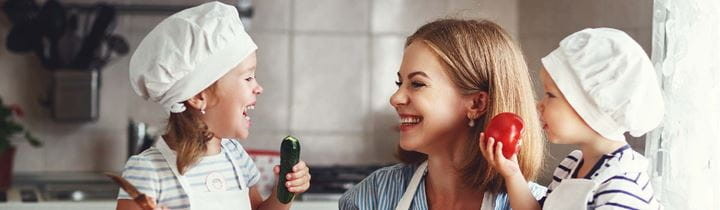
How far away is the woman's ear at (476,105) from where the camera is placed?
166 cm

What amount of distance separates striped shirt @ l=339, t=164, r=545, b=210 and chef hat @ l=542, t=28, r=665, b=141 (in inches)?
12.7

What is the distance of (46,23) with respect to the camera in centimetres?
307

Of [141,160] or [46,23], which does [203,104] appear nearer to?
[141,160]

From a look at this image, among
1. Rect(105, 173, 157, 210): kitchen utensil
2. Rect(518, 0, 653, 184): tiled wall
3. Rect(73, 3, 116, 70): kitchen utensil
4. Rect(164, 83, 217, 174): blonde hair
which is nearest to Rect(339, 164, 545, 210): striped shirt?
Rect(164, 83, 217, 174): blonde hair

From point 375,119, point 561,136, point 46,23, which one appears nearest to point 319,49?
point 375,119

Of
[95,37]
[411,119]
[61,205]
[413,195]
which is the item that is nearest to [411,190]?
[413,195]

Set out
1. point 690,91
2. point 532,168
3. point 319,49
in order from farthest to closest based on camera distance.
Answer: point 319,49 < point 690,91 < point 532,168

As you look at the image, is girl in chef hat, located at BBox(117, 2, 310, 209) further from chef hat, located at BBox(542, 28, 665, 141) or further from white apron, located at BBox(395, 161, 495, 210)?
chef hat, located at BBox(542, 28, 665, 141)

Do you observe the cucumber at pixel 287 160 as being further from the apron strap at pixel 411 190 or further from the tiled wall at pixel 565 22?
the tiled wall at pixel 565 22

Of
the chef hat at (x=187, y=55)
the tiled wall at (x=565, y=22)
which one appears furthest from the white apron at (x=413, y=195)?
the tiled wall at (x=565, y=22)

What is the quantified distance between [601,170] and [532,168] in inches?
10.1

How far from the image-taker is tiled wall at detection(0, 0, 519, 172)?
3273 mm

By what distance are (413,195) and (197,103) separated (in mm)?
361

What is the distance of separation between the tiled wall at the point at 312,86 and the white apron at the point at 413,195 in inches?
65.7
